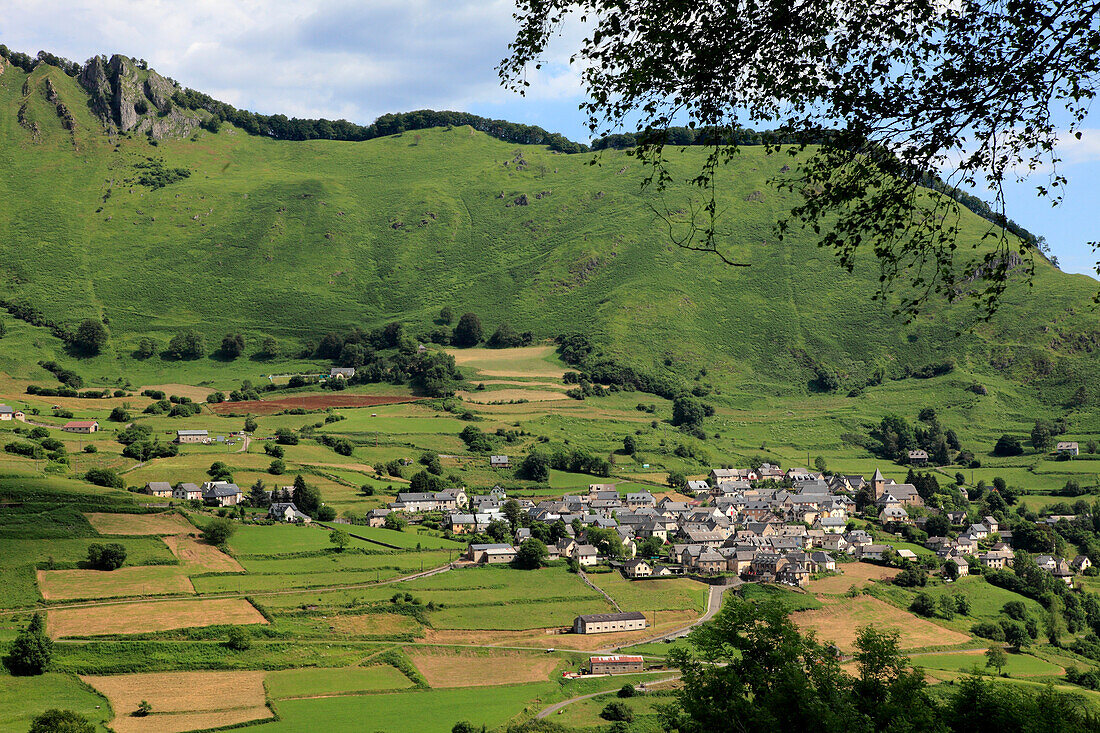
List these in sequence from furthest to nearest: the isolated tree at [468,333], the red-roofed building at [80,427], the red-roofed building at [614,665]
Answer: the isolated tree at [468,333], the red-roofed building at [80,427], the red-roofed building at [614,665]

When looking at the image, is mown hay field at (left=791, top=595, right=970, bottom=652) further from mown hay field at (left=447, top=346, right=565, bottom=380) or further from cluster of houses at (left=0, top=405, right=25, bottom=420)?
cluster of houses at (left=0, top=405, right=25, bottom=420)

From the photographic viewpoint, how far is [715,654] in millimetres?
21734

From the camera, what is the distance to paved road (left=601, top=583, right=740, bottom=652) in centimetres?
6500

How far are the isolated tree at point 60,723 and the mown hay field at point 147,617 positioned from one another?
13.1 meters

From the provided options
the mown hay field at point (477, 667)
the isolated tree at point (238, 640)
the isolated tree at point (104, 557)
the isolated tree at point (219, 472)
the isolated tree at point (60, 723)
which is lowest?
the mown hay field at point (477, 667)

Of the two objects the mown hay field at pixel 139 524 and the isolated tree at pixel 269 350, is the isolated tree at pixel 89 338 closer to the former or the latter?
the isolated tree at pixel 269 350

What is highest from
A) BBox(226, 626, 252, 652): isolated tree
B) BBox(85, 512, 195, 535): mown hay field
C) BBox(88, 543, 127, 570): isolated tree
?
BBox(85, 512, 195, 535): mown hay field

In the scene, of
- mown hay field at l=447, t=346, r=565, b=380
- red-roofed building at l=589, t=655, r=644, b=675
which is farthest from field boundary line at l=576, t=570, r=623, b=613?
mown hay field at l=447, t=346, r=565, b=380

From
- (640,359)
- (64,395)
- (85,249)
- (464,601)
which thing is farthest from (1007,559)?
(85,249)

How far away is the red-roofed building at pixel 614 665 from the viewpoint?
191 ft

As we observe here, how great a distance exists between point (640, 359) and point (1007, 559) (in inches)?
3215

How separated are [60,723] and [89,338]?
423 feet

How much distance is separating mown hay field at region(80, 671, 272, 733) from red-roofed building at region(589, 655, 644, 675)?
66.9ft

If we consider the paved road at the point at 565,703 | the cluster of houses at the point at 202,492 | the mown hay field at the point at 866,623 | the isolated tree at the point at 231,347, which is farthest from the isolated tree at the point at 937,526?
the isolated tree at the point at 231,347
